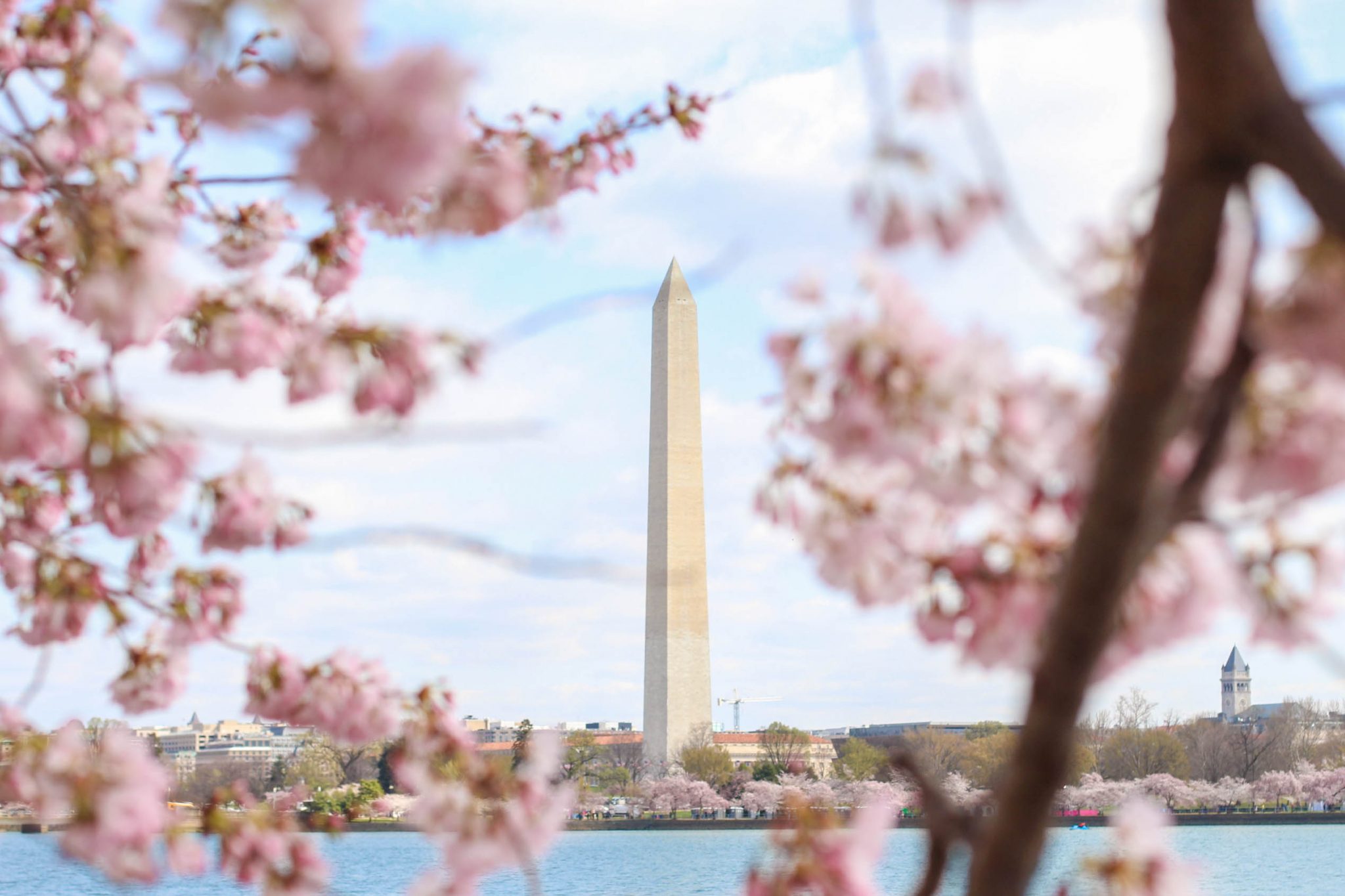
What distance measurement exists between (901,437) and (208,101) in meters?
0.60

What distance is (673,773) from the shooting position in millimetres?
38125

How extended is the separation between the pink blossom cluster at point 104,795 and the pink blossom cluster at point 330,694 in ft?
1.72

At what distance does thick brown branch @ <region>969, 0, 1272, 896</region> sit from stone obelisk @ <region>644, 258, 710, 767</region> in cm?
2588

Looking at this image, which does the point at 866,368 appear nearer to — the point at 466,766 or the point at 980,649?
the point at 980,649

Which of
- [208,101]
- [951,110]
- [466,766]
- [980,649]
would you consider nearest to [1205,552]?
[980,649]

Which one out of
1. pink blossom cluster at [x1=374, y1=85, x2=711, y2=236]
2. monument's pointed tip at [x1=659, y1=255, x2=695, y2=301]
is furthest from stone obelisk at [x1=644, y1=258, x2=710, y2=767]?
pink blossom cluster at [x1=374, y1=85, x2=711, y2=236]

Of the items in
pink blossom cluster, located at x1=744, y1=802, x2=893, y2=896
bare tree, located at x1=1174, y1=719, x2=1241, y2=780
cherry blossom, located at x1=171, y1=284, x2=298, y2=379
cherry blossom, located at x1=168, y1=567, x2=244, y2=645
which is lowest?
bare tree, located at x1=1174, y1=719, x2=1241, y2=780

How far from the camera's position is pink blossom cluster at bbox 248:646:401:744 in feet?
8.04

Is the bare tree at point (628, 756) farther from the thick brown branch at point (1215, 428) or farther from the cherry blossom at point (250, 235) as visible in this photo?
the thick brown branch at point (1215, 428)

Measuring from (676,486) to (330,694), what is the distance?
25759mm

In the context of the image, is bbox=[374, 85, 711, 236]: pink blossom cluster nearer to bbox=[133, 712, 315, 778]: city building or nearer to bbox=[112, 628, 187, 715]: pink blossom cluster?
bbox=[112, 628, 187, 715]: pink blossom cluster

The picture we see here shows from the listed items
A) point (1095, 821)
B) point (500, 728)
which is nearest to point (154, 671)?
point (1095, 821)

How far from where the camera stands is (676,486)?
92.6 feet

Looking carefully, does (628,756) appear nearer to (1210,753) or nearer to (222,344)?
(1210,753)
